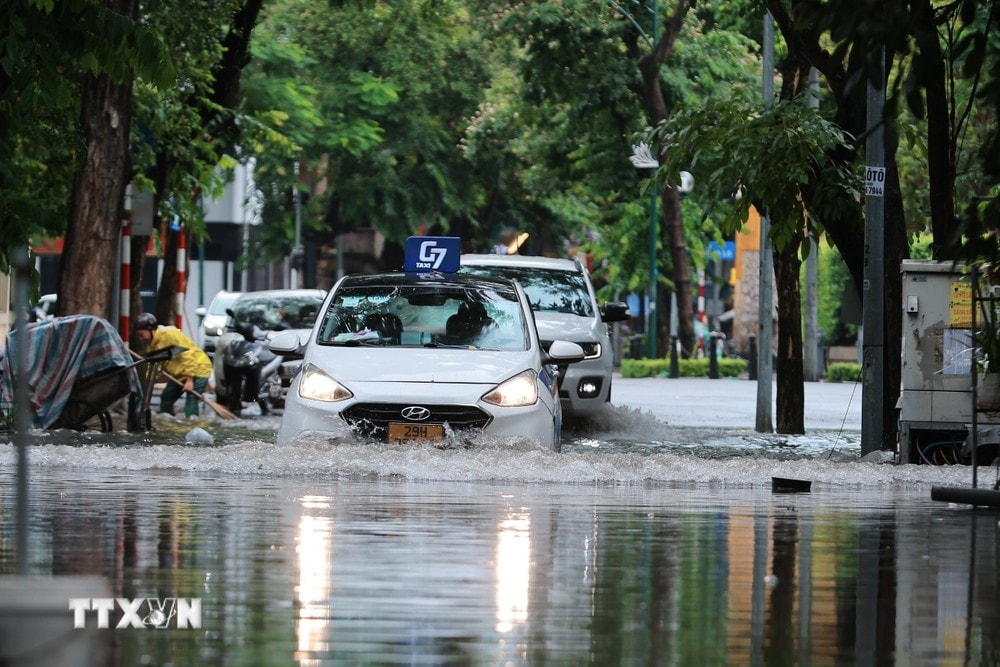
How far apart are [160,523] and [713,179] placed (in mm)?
9547

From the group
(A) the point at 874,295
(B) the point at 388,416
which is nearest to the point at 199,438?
(B) the point at 388,416

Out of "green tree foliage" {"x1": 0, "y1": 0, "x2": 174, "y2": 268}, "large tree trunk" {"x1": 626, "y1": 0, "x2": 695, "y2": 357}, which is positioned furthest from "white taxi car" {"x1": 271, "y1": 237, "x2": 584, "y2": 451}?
"large tree trunk" {"x1": 626, "y1": 0, "x2": 695, "y2": 357}

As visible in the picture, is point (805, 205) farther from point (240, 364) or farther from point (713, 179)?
point (240, 364)

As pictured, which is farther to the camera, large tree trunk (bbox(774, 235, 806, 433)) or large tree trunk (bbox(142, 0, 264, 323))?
large tree trunk (bbox(142, 0, 264, 323))

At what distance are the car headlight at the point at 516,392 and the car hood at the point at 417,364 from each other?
0.17 feet

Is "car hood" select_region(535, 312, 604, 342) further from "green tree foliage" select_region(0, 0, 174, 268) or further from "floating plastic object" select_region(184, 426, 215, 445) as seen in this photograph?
"green tree foliage" select_region(0, 0, 174, 268)

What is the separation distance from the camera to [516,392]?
16.0 metres

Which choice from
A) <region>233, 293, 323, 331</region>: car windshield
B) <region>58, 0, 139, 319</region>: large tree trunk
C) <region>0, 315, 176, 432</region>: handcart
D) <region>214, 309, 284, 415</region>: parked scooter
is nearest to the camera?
<region>0, 315, 176, 432</region>: handcart

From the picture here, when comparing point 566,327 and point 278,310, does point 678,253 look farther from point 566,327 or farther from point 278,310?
point 566,327

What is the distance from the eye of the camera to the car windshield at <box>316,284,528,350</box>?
16812 mm

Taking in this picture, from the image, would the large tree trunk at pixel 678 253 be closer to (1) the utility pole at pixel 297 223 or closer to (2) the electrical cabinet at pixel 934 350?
(1) the utility pole at pixel 297 223

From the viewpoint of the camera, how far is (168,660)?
6422 mm

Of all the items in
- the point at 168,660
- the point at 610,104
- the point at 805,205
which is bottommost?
the point at 168,660

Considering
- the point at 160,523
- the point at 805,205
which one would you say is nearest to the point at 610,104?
the point at 805,205
